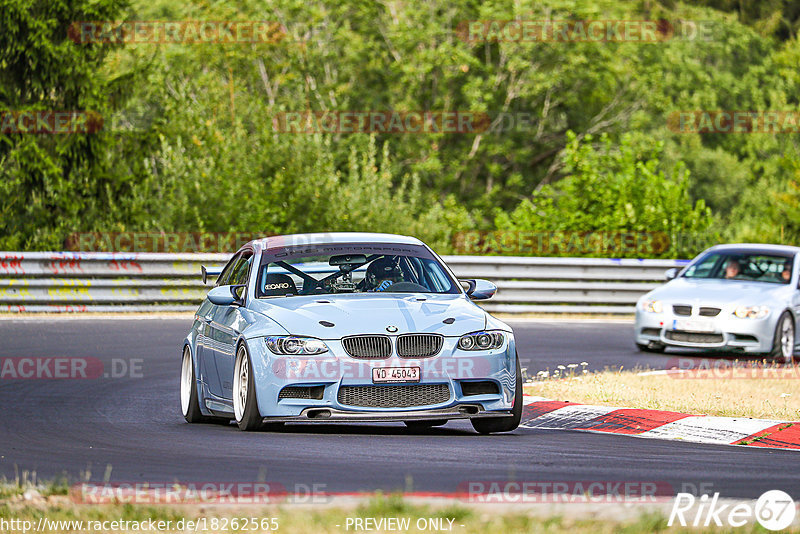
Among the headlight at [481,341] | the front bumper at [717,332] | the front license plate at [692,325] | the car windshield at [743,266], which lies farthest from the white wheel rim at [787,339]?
the headlight at [481,341]

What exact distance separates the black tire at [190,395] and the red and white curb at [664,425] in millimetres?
2531

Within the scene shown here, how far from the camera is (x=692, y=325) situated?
18.0 meters

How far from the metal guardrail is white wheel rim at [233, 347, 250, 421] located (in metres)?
11.6

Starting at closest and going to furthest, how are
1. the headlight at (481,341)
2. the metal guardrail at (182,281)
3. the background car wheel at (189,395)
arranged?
the headlight at (481,341) → the background car wheel at (189,395) → the metal guardrail at (182,281)

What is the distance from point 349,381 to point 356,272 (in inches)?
60.1

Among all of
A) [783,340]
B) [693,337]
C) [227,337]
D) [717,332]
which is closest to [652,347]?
[693,337]

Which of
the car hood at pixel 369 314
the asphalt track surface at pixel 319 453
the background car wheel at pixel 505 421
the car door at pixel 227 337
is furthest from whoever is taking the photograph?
the car door at pixel 227 337

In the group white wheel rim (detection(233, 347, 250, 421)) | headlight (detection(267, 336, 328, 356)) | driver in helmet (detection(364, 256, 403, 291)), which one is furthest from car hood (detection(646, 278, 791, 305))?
headlight (detection(267, 336, 328, 356))

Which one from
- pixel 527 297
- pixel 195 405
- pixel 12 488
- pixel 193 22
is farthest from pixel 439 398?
pixel 193 22

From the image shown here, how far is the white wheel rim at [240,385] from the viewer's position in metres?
10.3

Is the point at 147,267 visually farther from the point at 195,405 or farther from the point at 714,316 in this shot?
the point at 195,405

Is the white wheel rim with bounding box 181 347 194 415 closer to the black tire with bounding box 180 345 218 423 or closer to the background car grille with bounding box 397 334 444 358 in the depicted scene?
the black tire with bounding box 180 345 218 423

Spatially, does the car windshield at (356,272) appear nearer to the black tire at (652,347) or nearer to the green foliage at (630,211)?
the black tire at (652,347)

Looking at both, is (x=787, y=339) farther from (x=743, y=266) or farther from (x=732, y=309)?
(x=743, y=266)
